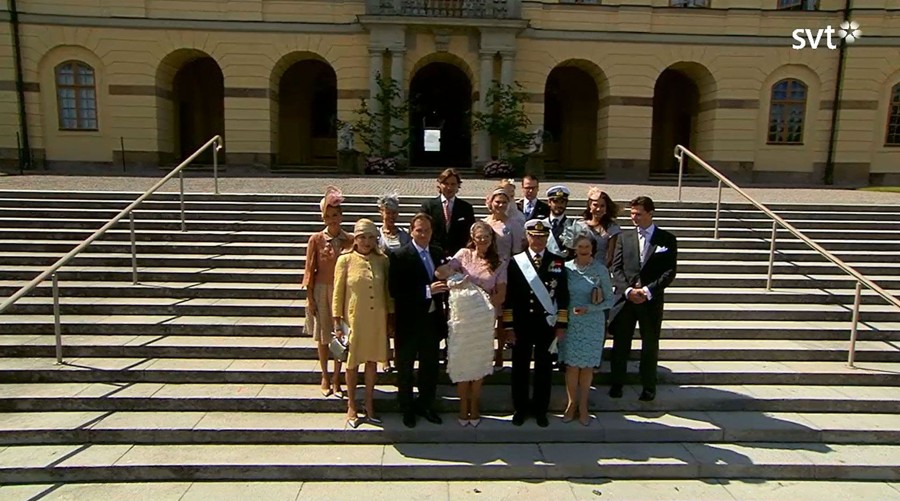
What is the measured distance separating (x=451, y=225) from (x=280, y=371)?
7.57 ft

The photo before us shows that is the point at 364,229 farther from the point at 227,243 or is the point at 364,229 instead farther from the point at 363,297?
the point at 227,243

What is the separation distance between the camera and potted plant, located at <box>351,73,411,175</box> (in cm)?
1933

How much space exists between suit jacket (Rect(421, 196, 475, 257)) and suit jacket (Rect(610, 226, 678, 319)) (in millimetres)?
1480

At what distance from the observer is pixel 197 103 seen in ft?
77.4

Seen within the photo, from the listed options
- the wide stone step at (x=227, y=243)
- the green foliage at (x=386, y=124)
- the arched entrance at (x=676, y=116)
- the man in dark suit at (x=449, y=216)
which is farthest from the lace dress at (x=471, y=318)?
the arched entrance at (x=676, y=116)

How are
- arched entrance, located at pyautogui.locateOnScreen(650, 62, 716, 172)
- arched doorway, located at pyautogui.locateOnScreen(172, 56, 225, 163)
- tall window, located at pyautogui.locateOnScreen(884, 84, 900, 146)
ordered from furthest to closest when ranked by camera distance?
arched doorway, located at pyautogui.locateOnScreen(172, 56, 225, 163)
arched entrance, located at pyautogui.locateOnScreen(650, 62, 716, 172)
tall window, located at pyautogui.locateOnScreen(884, 84, 900, 146)

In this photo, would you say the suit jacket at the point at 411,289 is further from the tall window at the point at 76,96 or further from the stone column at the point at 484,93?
the tall window at the point at 76,96

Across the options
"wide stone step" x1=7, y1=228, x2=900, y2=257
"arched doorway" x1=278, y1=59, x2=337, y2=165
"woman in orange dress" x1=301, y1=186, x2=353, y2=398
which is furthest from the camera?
"arched doorway" x1=278, y1=59, x2=337, y2=165

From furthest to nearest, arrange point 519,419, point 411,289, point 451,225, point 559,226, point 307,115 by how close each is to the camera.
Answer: point 307,115
point 559,226
point 451,225
point 519,419
point 411,289

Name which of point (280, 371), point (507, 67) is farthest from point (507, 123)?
point (280, 371)

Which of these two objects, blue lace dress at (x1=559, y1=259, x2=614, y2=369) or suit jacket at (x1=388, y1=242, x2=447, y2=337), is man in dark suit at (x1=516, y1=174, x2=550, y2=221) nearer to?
blue lace dress at (x1=559, y1=259, x2=614, y2=369)

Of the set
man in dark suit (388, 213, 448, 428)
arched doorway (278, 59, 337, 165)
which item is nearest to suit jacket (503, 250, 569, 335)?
man in dark suit (388, 213, 448, 428)

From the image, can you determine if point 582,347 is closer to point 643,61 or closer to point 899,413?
point 899,413

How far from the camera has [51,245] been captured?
782cm
